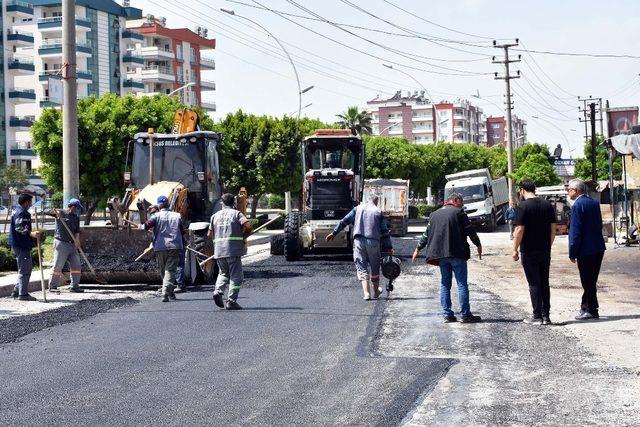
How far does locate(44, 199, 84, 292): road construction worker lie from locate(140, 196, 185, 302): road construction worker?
258 cm

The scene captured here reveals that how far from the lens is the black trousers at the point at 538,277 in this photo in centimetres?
1287

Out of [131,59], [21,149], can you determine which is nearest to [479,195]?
[21,149]

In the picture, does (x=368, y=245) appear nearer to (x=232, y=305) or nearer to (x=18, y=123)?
(x=232, y=305)

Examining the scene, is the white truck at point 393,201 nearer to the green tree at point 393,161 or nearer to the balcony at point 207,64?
the green tree at point 393,161

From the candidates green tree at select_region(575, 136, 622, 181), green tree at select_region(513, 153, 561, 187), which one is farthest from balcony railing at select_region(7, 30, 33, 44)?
green tree at select_region(575, 136, 622, 181)

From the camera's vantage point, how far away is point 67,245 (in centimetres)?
1906

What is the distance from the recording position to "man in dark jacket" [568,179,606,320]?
13281 millimetres

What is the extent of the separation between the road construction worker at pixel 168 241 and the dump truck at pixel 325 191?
10.6m

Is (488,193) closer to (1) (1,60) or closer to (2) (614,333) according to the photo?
(2) (614,333)

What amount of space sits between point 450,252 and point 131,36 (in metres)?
95.3

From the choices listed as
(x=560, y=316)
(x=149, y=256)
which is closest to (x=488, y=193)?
(x=149, y=256)

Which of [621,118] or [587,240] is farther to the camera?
[621,118]

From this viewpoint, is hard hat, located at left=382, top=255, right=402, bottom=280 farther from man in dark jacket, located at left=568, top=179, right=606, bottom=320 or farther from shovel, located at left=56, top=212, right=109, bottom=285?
shovel, located at left=56, top=212, right=109, bottom=285

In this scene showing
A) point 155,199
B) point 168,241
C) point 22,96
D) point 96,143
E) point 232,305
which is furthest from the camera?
point 22,96
